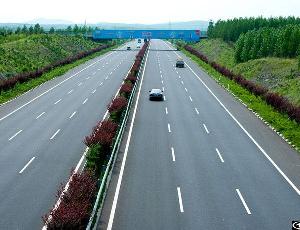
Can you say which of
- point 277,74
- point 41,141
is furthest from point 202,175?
point 277,74

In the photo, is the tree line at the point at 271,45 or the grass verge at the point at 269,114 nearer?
the grass verge at the point at 269,114

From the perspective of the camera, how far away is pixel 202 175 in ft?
77.8

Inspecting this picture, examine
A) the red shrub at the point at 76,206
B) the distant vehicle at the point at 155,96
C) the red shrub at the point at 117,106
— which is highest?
the red shrub at the point at 76,206

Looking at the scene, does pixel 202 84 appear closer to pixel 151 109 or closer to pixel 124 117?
pixel 151 109

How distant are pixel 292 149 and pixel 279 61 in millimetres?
45624

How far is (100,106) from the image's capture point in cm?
4331

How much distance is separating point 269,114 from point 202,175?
17829 millimetres

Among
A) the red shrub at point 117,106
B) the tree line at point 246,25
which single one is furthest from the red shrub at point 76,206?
the tree line at point 246,25

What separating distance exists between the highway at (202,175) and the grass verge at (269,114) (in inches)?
30.2

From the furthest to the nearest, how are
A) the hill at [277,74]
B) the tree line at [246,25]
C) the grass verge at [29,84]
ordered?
the tree line at [246,25] < the hill at [277,74] < the grass verge at [29,84]

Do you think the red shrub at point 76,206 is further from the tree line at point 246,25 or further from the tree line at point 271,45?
the tree line at point 246,25

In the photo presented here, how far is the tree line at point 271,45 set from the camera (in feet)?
254

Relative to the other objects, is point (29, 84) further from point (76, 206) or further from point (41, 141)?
point (76, 206)

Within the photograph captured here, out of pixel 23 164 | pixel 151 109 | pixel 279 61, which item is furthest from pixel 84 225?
pixel 279 61
